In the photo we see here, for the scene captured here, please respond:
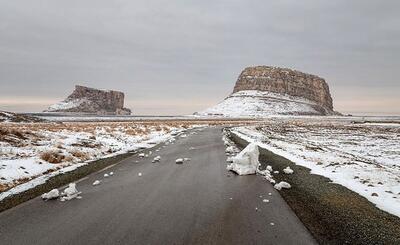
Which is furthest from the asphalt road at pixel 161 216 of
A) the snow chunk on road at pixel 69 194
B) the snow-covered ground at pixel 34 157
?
the snow-covered ground at pixel 34 157

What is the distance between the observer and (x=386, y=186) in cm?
1084

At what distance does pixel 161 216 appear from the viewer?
7.55 metres

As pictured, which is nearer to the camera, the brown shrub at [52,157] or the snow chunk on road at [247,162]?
the snow chunk on road at [247,162]

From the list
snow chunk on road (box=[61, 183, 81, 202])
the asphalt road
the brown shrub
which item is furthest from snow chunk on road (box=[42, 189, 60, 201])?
the brown shrub

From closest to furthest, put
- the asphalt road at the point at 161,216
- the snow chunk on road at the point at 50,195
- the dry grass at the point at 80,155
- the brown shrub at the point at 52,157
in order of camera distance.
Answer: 1. the asphalt road at the point at 161,216
2. the snow chunk on road at the point at 50,195
3. the brown shrub at the point at 52,157
4. the dry grass at the point at 80,155

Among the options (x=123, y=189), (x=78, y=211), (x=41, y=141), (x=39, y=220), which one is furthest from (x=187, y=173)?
(x=41, y=141)

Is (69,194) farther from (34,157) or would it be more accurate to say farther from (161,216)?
(34,157)

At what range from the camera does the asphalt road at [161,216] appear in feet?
20.5

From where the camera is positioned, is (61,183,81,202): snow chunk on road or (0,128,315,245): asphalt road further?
(61,183,81,202): snow chunk on road

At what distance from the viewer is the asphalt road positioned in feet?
20.5

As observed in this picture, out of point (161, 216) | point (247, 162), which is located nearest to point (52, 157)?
Result: point (247, 162)

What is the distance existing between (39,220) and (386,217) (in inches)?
276

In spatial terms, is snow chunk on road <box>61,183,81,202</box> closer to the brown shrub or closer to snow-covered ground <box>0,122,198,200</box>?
snow-covered ground <box>0,122,198,200</box>

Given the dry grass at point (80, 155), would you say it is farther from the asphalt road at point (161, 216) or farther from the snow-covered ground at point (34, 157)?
the asphalt road at point (161, 216)
